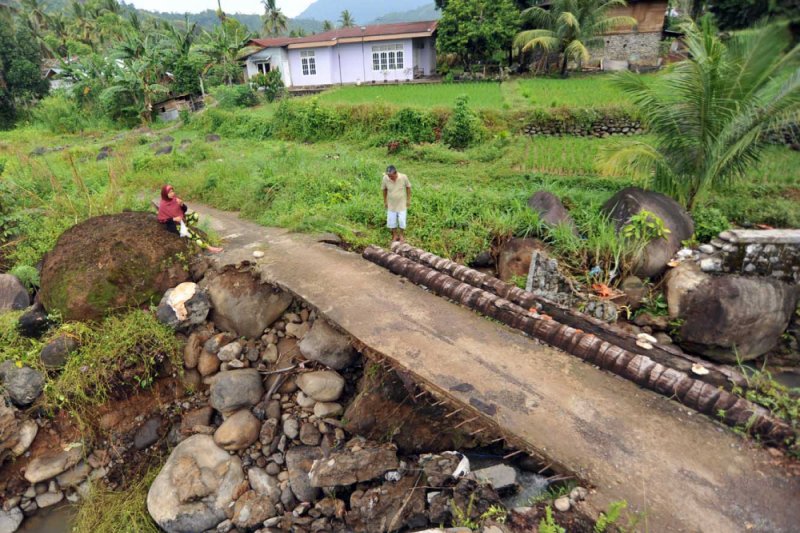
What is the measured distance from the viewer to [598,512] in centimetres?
318

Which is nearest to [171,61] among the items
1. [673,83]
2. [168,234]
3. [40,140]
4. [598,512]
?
[40,140]

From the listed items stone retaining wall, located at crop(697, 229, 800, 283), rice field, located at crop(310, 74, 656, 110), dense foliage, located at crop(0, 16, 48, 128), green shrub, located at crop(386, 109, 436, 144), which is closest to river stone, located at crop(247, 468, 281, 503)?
stone retaining wall, located at crop(697, 229, 800, 283)

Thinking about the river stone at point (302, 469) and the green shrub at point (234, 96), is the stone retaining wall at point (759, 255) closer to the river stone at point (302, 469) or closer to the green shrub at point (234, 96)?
the river stone at point (302, 469)

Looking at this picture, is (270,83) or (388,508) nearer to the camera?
(388,508)

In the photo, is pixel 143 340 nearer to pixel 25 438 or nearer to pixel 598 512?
pixel 25 438

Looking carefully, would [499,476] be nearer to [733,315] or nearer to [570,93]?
[733,315]

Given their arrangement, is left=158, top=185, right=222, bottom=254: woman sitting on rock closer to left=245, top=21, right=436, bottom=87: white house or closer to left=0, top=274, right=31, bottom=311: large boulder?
left=0, top=274, right=31, bottom=311: large boulder

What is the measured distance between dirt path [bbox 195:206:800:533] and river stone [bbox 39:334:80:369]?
2.78m

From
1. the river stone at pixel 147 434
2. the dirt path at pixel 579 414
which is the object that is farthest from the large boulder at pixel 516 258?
the river stone at pixel 147 434

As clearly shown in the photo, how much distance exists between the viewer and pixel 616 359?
177 inches

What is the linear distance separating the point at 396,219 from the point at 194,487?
4.66m

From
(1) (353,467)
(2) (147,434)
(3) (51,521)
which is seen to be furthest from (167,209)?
(1) (353,467)

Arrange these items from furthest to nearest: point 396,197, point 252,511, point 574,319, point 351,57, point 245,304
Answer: point 351,57 → point 396,197 → point 245,304 → point 574,319 → point 252,511

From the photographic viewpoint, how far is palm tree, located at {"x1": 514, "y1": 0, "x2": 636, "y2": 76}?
2034 cm
